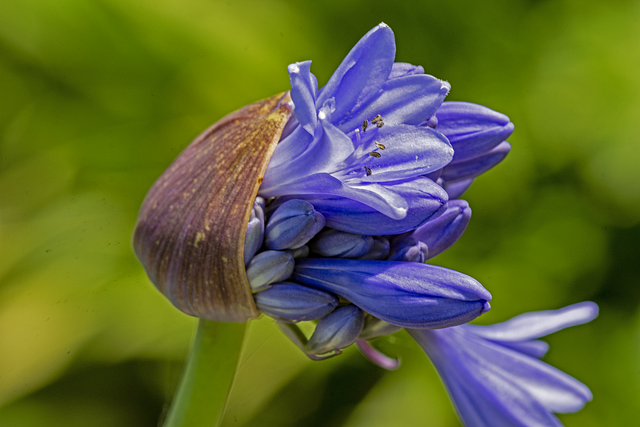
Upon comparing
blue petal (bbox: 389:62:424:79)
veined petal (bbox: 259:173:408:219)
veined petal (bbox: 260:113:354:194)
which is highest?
blue petal (bbox: 389:62:424:79)

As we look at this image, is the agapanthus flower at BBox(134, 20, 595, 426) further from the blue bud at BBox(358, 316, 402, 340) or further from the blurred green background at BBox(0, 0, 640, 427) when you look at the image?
the blurred green background at BBox(0, 0, 640, 427)

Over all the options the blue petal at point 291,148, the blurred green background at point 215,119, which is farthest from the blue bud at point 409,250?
the blurred green background at point 215,119

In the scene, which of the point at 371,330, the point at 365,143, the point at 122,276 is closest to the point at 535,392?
the point at 371,330

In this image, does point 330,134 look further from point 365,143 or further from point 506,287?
point 506,287

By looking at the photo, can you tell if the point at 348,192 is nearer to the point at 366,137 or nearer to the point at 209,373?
the point at 366,137

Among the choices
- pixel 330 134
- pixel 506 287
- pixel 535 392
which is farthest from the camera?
pixel 506 287

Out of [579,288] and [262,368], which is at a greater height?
[262,368]

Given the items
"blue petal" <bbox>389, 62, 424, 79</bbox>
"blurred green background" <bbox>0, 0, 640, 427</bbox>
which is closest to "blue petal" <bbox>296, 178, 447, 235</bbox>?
"blue petal" <bbox>389, 62, 424, 79</bbox>
